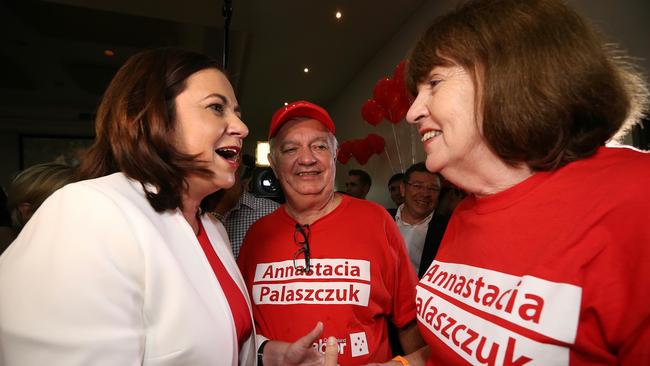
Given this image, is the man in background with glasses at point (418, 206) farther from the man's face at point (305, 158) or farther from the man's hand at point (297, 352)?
the man's hand at point (297, 352)

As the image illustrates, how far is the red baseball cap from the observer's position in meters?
1.61

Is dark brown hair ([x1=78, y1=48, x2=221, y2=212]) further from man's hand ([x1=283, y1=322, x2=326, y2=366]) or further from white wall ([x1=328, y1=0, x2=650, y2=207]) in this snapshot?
white wall ([x1=328, y1=0, x2=650, y2=207])

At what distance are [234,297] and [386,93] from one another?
3701 mm

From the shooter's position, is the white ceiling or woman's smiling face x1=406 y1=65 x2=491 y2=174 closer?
woman's smiling face x1=406 y1=65 x2=491 y2=174

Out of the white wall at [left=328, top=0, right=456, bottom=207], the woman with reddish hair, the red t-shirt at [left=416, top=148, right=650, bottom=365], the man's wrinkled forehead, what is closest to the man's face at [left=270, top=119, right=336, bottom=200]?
the man's wrinkled forehead

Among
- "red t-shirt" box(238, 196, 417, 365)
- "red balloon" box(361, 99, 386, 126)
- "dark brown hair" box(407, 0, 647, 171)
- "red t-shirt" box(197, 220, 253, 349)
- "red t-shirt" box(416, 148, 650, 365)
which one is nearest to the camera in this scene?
"red t-shirt" box(416, 148, 650, 365)

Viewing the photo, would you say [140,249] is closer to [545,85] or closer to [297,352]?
[297,352]

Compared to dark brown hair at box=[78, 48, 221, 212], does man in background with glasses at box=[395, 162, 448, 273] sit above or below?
below

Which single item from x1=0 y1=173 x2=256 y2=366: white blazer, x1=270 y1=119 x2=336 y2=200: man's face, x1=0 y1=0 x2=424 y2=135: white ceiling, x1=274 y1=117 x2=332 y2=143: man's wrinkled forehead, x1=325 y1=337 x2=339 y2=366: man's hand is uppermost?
x1=0 y1=0 x2=424 y2=135: white ceiling

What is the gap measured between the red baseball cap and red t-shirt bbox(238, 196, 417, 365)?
402 millimetres

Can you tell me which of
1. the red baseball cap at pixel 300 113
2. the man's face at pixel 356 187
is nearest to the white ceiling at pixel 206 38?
the man's face at pixel 356 187

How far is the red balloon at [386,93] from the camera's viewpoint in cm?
429

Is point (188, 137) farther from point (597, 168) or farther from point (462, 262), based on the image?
point (597, 168)

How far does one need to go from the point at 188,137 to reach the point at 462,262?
2.49ft
